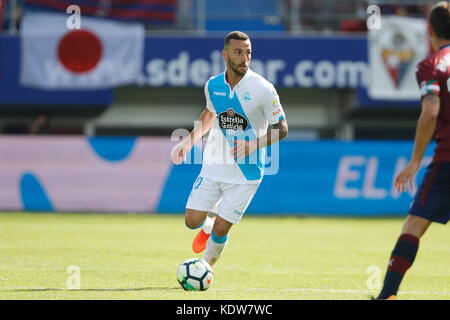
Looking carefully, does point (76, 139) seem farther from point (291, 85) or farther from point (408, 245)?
point (408, 245)

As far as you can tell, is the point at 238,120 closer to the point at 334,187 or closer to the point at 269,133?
the point at 269,133

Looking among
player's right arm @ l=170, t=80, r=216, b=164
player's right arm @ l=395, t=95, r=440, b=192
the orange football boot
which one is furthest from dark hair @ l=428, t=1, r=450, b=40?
the orange football boot

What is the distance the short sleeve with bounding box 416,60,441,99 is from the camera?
20.8ft

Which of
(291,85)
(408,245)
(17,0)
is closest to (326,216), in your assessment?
(291,85)

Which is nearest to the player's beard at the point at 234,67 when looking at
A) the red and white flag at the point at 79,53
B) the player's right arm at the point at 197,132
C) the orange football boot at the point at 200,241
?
the player's right arm at the point at 197,132

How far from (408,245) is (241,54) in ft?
8.70

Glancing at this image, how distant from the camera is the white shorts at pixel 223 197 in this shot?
8336 millimetres

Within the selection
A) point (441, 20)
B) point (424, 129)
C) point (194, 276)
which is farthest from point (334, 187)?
point (424, 129)

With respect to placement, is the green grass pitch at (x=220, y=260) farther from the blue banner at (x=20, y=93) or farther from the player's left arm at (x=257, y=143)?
the blue banner at (x=20, y=93)

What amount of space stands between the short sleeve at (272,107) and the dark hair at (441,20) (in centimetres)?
197

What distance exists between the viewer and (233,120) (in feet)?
27.6

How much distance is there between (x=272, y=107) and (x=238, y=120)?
1.27 ft

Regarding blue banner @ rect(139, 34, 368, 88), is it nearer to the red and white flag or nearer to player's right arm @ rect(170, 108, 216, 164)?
the red and white flag

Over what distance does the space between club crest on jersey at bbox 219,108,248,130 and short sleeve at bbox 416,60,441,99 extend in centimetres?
230
